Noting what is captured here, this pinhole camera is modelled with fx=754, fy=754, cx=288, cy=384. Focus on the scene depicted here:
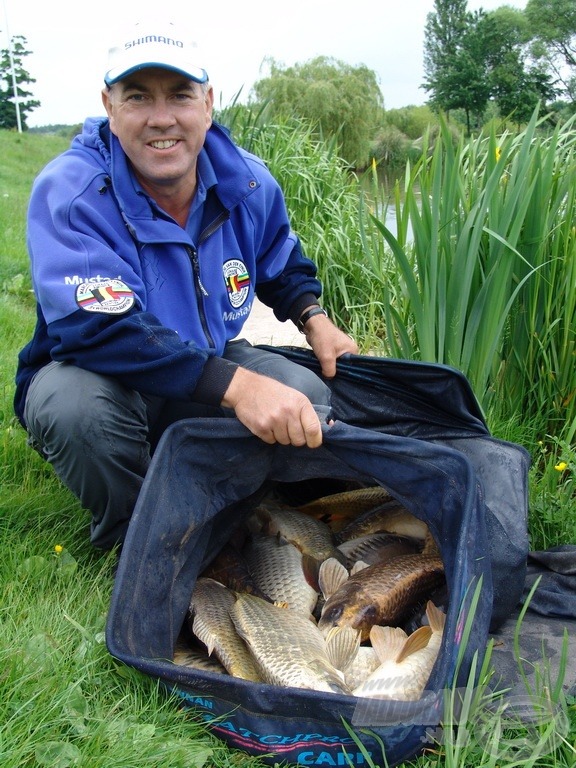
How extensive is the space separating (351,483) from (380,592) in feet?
2.13

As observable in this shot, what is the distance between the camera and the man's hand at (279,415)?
1.86 m

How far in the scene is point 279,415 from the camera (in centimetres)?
186

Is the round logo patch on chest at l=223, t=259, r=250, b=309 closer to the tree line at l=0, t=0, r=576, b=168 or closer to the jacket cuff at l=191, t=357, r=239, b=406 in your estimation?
the jacket cuff at l=191, t=357, r=239, b=406

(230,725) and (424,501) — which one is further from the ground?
(424,501)

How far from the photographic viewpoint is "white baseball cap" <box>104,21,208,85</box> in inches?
83.6

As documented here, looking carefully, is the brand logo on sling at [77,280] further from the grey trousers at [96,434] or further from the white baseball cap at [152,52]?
the white baseball cap at [152,52]

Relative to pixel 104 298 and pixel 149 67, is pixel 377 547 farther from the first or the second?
pixel 149 67

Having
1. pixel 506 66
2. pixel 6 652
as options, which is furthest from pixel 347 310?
pixel 506 66

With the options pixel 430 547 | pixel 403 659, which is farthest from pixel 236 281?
pixel 403 659

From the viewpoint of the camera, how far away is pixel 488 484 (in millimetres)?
2146

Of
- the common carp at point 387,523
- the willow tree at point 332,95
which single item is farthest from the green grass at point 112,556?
the willow tree at point 332,95

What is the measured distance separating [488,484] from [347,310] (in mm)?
3197

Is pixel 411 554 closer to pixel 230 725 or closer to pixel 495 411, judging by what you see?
pixel 230 725

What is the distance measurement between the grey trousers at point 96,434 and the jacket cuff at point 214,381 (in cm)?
25
